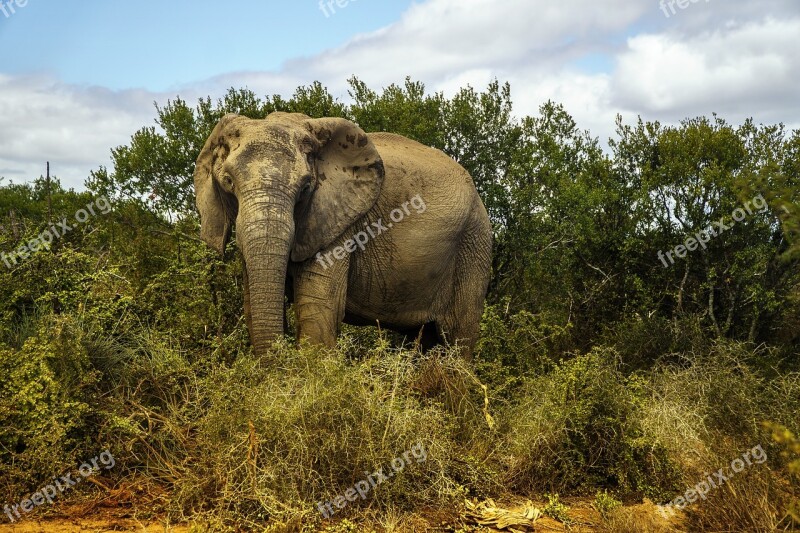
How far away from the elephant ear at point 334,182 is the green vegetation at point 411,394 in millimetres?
1288

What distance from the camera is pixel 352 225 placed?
9391 millimetres

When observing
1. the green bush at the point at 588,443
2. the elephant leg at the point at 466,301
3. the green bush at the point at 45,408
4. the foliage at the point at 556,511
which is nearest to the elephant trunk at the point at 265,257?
the green bush at the point at 45,408

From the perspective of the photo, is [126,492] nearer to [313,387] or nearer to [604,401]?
[313,387]

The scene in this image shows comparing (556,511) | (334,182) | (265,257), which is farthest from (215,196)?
(556,511)

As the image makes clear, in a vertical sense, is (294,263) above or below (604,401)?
above

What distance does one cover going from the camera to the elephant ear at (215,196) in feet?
29.0

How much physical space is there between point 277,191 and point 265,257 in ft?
1.99

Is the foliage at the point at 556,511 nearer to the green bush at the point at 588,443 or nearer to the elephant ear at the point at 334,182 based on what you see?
the green bush at the point at 588,443

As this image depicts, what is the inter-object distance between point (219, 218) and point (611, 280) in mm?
7706

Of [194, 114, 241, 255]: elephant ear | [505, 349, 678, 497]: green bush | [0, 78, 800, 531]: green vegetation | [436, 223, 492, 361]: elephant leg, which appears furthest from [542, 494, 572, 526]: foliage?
[194, 114, 241, 255]: elephant ear

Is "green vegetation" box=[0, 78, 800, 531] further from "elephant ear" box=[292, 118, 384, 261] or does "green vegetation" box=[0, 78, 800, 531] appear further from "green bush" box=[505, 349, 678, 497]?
"elephant ear" box=[292, 118, 384, 261]

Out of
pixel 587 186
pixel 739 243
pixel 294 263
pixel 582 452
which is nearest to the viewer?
pixel 582 452

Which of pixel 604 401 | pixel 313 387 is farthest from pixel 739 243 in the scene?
pixel 313 387

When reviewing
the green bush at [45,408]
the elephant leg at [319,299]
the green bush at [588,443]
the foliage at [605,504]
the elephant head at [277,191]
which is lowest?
the foliage at [605,504]
